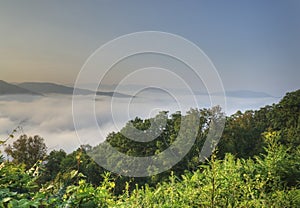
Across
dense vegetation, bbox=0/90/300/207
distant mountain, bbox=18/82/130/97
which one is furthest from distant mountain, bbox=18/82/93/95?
dense vegetation, bbox=0/90/300/207

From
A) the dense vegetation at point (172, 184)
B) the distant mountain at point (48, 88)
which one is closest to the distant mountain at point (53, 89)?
the distant mountain at point (48, 88)

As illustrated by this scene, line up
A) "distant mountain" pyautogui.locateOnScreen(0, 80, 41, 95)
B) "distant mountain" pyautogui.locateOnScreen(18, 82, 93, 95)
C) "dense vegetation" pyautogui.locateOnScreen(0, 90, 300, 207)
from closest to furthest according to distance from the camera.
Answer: "dense vegetation" pyautogui.locateOnScreen(0, 90, 300, 207) → "distant mountain" pyautogui.locateOnScreen(0, 80, 41, 95) → "distant mountain" pyautogui.locateOnScreen(18, 82, 93, 95)

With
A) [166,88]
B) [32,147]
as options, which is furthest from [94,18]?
[32,147]

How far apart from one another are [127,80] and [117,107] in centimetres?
41

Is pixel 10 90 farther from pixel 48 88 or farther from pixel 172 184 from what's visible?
pixel 172 184

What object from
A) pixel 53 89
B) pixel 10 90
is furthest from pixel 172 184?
pixel 53 89

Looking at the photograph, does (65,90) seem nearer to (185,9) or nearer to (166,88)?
(166,88)

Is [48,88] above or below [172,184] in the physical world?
above

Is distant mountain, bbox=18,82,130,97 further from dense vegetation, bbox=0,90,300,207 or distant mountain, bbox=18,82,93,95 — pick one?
dense vegetation, bbox=0,90,300,207

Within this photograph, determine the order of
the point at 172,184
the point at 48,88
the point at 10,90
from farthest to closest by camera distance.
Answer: the point at 48,88
the point at 10,90
the point at 172,184

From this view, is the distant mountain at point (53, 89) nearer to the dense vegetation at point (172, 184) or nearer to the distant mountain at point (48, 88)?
the distant mountain at point (48, 88)

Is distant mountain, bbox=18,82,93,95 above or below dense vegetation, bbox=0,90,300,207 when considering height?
above

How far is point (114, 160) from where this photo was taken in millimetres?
7562

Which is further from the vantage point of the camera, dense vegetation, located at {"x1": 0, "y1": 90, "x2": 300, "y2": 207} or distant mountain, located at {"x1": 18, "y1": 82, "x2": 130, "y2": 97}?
distant mountain, located at {"x1": 18, "y1": 82, "x2": 130, "y2": 97}
